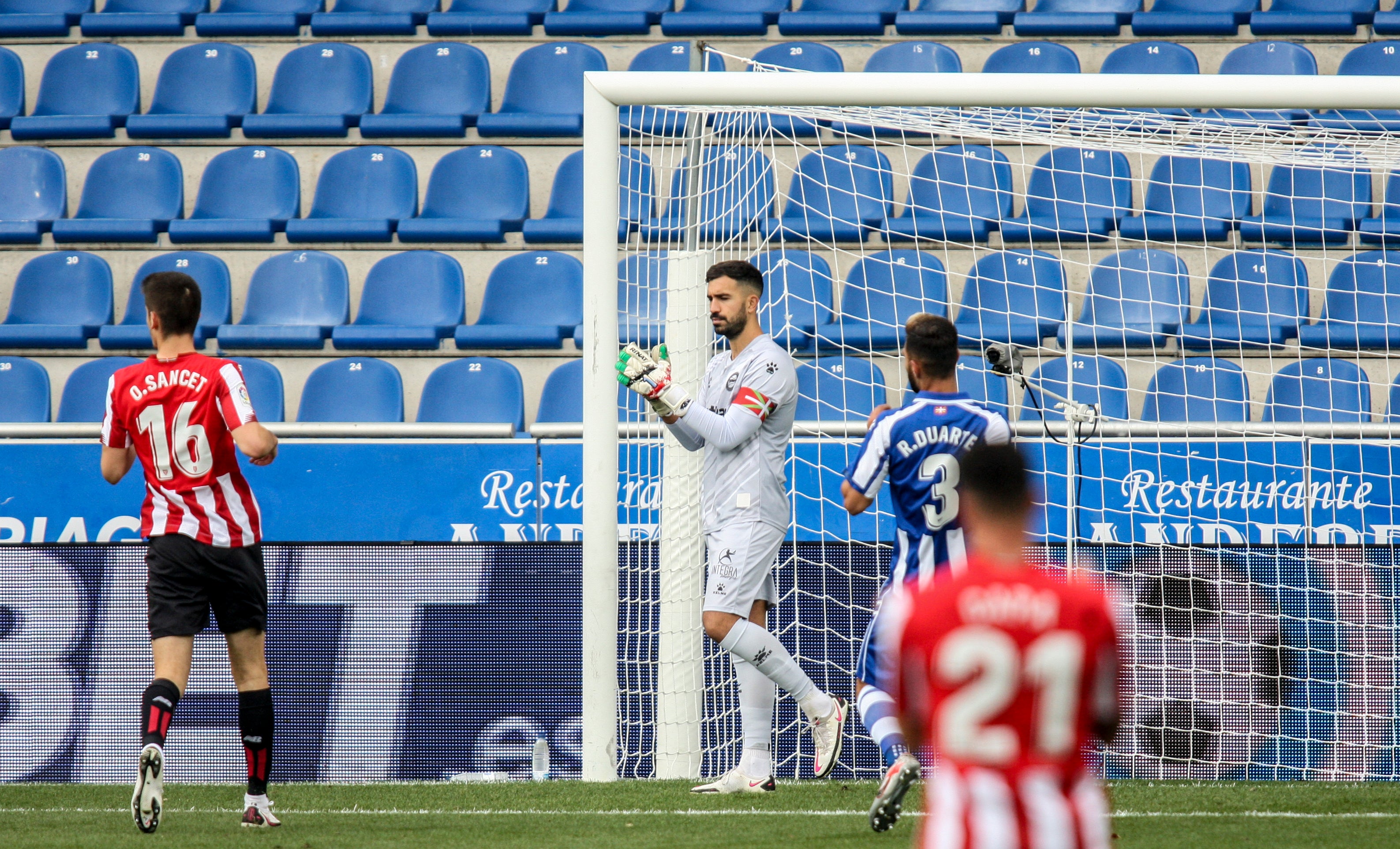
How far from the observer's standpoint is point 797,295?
9.45m

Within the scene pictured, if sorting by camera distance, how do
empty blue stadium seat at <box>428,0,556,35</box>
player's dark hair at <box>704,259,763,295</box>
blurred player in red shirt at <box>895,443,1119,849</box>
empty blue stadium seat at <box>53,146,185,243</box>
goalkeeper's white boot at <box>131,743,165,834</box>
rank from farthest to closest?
empty blue stadium seat at <box>428,0,556,35</box> → empty blue stadium seat at <box>53,146,185,243</box> → player's dark hair at <box>704,259,763,295</box> → goalkeeper's white boot at <box>131,743,165,834</box> → blurred player in red shirt at <box>895,443,1119,849</box>

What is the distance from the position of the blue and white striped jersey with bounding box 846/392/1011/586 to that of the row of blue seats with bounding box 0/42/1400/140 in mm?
6617

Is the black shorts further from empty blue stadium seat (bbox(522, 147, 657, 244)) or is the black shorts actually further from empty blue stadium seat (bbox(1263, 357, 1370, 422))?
empty blue stadium seat (bbox(1263, 357, 1370, 422))

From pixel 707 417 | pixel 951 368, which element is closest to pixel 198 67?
pixel 707 417

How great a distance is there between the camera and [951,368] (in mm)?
4719

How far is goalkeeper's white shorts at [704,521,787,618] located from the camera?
5.21 m

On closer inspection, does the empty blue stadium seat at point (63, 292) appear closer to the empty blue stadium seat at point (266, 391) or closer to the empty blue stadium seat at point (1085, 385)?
the empty blue stadium seat at point (266, 391)

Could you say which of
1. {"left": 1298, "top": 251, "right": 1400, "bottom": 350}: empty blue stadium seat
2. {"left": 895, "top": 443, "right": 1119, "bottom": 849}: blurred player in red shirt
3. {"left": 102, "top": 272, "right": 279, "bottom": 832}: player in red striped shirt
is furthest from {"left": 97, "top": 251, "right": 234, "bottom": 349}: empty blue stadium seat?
{"left": 895, "top": 443, "right": 1119, "bottom": 849}: blurred player in red shirt

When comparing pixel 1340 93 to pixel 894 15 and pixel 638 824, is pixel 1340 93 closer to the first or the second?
pixel 638 824

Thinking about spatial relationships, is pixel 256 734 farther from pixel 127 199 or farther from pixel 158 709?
pixel 127 199

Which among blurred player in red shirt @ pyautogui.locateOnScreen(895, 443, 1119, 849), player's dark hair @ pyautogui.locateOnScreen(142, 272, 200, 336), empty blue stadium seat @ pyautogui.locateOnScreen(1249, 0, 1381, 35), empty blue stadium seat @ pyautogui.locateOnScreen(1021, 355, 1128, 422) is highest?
empty blue stadium seat @ pyautogui.locateOnScreen(1249, 0, 1381, 35)

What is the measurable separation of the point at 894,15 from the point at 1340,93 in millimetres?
6525

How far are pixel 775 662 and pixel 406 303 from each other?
583 cm

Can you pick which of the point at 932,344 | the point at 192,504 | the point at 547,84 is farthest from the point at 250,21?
the point at 932,344
